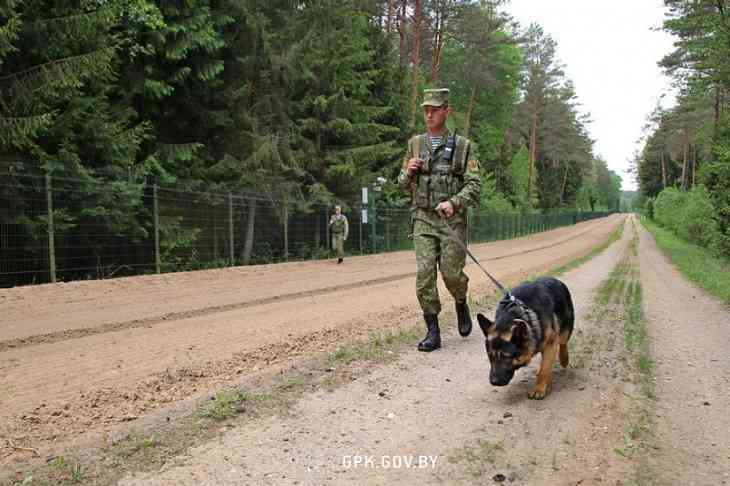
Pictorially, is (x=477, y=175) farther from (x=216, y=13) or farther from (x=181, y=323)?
(x=216, y=13)

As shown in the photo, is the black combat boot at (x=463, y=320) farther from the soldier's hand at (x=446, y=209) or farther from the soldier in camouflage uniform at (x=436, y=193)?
the soldier's hand at (x=446, y=209)

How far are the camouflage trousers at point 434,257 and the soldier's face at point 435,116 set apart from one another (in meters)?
0.88

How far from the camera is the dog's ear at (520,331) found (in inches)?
141

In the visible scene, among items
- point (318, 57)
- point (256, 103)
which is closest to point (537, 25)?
point (318, 57)

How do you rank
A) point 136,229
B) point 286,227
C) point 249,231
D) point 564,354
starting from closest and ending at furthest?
1. point 564,354
2. point 136,229
3. point 249,231
4. point 286,227

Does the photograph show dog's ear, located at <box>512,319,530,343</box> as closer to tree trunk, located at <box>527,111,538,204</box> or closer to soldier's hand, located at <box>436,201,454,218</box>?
soldier's hand, located at <box>436,201,454,218</box>

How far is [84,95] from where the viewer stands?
495 inches

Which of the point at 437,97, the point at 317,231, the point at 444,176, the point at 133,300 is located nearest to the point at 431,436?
the point at 444,176

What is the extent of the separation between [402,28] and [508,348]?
2966cm

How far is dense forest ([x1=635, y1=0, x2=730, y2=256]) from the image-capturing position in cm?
1627

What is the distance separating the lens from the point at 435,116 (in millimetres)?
5273

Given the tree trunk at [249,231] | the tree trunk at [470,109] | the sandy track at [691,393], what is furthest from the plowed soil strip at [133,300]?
the tree trunk at [470,109]

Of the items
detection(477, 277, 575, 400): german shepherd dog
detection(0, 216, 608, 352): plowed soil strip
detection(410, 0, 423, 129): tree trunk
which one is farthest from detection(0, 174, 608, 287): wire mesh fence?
detection(410, 0, 423, 129): tree trunk

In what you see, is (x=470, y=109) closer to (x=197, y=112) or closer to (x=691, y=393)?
(x=197, y=112)
